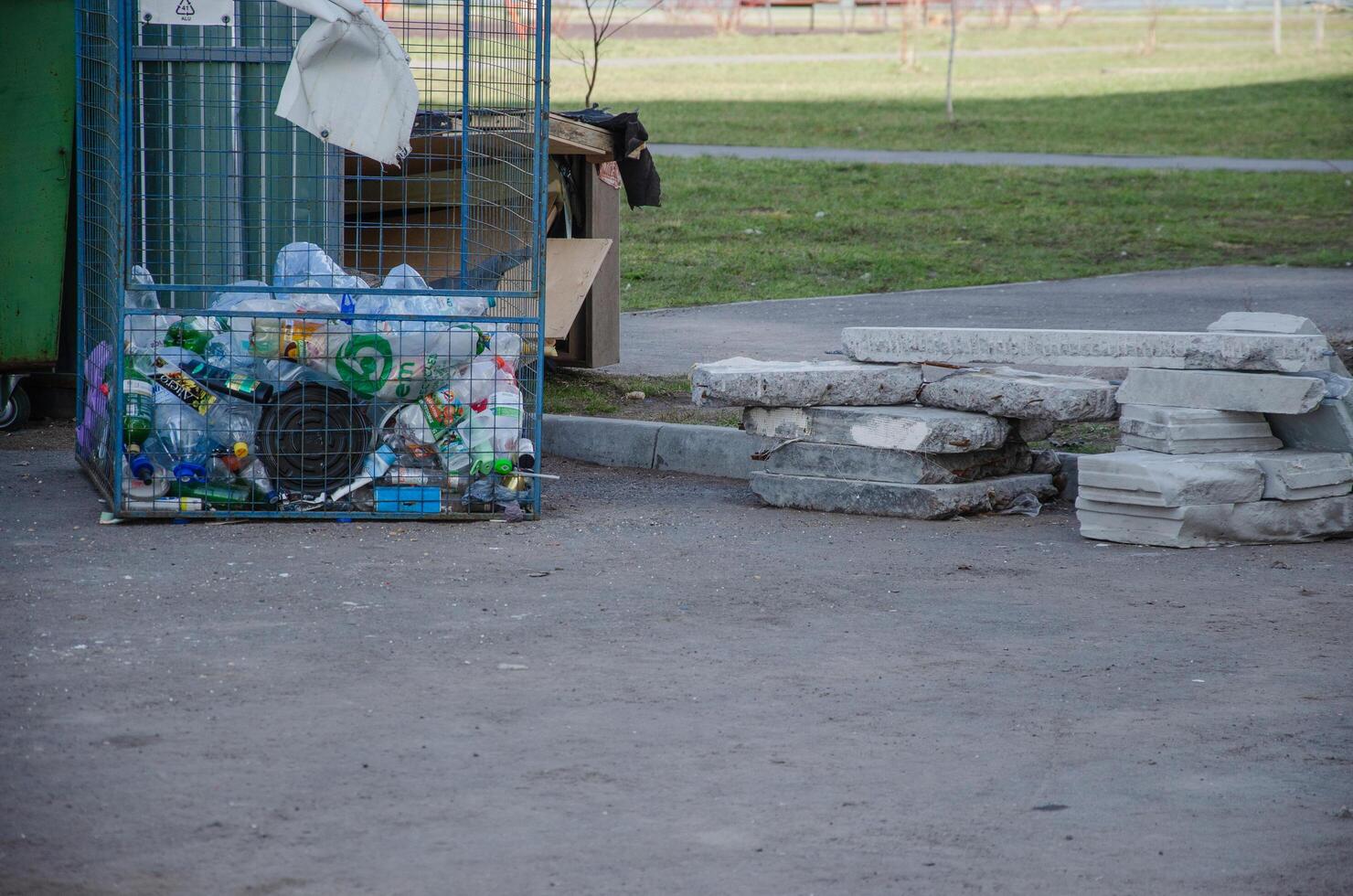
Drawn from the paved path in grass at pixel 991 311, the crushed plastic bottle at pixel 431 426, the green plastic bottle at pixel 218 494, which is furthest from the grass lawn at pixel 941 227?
the green plastic bottle at pixel 218 494

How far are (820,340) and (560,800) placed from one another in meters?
6.62

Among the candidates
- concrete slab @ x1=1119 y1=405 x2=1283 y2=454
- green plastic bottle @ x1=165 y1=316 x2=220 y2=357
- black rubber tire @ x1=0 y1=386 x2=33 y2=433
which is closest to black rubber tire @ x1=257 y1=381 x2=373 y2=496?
green plastic bottle @ x1=165 y1=316 x2=220 y2=357

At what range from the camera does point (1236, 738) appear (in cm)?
387

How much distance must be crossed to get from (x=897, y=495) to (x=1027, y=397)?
62 centimetres

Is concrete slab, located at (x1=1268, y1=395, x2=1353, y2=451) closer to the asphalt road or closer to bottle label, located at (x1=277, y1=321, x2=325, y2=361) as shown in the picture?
the asphalt road

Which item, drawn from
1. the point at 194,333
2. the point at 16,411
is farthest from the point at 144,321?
the point at 16,411

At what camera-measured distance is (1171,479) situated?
5738 mm

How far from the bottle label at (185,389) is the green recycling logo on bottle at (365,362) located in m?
0.50

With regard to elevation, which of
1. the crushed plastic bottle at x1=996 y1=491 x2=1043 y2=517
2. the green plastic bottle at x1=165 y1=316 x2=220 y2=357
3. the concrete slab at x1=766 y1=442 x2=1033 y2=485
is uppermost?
the green plastic bottle at x1=165 y1=316 x2=220 y2=357

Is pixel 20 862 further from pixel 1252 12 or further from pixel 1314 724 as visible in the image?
pixel 1252 12

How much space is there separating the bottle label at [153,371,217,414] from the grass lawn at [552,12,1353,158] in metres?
15.3

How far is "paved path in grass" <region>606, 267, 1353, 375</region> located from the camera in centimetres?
970

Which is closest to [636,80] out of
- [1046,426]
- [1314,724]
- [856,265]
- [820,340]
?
[856,265]

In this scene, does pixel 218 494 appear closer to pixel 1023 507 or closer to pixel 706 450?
pixel 706 450
